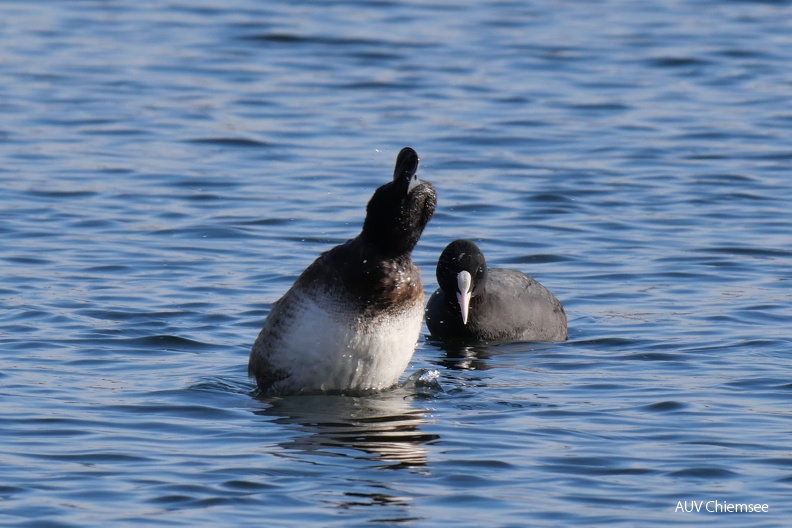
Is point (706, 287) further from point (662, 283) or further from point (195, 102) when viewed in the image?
point (195, 102)

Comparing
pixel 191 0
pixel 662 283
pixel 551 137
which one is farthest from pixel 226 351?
pixel 191 0

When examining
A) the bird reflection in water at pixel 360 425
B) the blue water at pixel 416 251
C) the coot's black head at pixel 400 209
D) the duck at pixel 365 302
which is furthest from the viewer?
the duck at pixel 365 302

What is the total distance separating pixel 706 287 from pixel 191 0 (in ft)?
56.8

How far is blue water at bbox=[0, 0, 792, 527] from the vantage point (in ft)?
29.8

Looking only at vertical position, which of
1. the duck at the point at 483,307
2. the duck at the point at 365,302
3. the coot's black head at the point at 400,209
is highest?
the coot's black head at the point at 400,209

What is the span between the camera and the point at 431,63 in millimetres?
25031

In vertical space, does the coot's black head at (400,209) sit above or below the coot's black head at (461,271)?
above

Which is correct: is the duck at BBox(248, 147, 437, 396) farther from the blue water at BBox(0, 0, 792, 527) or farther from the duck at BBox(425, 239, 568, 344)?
the duck at BBox(425, 239, 568, 344)

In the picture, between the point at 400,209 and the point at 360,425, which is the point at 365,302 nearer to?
the point at 400,209

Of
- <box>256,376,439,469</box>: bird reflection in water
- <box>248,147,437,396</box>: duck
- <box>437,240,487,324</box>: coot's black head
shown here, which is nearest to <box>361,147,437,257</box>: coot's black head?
<box>248,147,437,396</box>: duck

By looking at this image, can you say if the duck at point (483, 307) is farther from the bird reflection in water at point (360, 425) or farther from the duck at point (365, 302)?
the duck at point (365, 302)

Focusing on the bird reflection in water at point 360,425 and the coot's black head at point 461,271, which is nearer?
the bird reflection in water at point 360,425

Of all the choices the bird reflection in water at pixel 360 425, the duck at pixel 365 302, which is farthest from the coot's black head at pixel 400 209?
the bird reflection in water at pixel 360 425

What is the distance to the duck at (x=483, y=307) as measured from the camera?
13156mm
